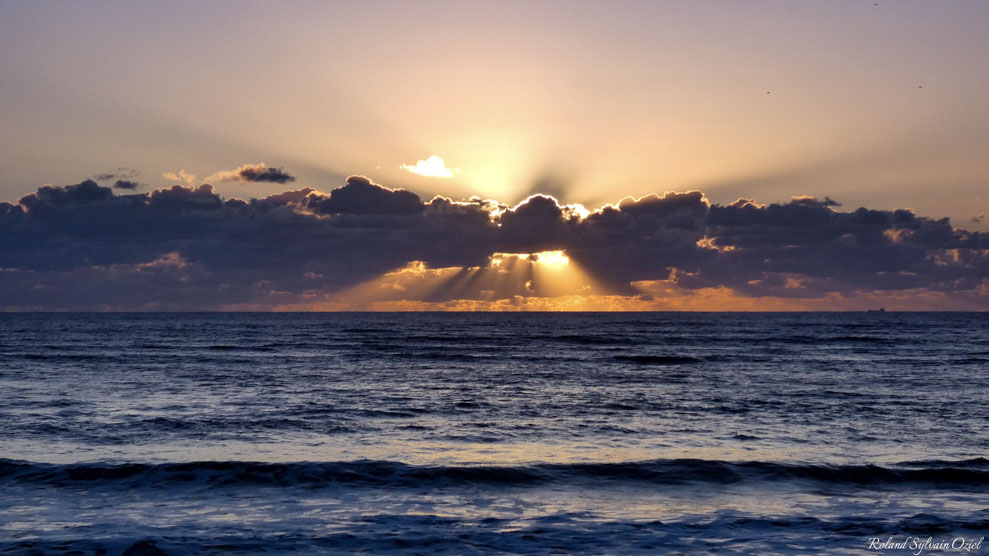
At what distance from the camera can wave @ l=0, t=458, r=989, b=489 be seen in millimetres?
15484

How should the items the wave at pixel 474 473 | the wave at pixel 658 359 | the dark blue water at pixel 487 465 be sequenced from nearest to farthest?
1. the dark blue water at pixel 487 465
2. the wave at pixel 474 473
3. the wave at pixel 658 359

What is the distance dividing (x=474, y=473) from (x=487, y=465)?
73 centimetres

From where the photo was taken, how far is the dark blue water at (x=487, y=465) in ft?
39.5

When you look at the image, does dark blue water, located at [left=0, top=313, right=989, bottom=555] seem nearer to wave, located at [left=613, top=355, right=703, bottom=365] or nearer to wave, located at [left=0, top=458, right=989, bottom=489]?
wave, located at [left=0, top=458, right=989, bottom=489]

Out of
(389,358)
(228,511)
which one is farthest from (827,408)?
(389,358)

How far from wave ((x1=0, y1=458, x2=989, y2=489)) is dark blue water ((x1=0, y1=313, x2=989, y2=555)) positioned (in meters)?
0.07

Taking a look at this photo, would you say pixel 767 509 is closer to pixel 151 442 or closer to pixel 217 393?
pixel 151 442

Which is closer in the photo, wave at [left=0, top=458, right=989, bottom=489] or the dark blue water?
the dark blue water

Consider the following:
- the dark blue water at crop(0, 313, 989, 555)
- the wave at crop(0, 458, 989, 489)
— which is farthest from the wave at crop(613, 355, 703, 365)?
the wave at crop(0, 458, 989, 489)

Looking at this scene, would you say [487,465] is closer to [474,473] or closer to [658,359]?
[474,473]

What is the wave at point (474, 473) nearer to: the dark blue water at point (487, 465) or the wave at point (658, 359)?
the dark blue water at point (487, 465)

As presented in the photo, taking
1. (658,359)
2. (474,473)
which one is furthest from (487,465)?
(658,359)

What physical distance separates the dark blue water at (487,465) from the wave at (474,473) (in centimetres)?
7

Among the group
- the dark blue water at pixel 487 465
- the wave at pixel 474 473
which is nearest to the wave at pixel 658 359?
the dark blue water at pixel 487 465
